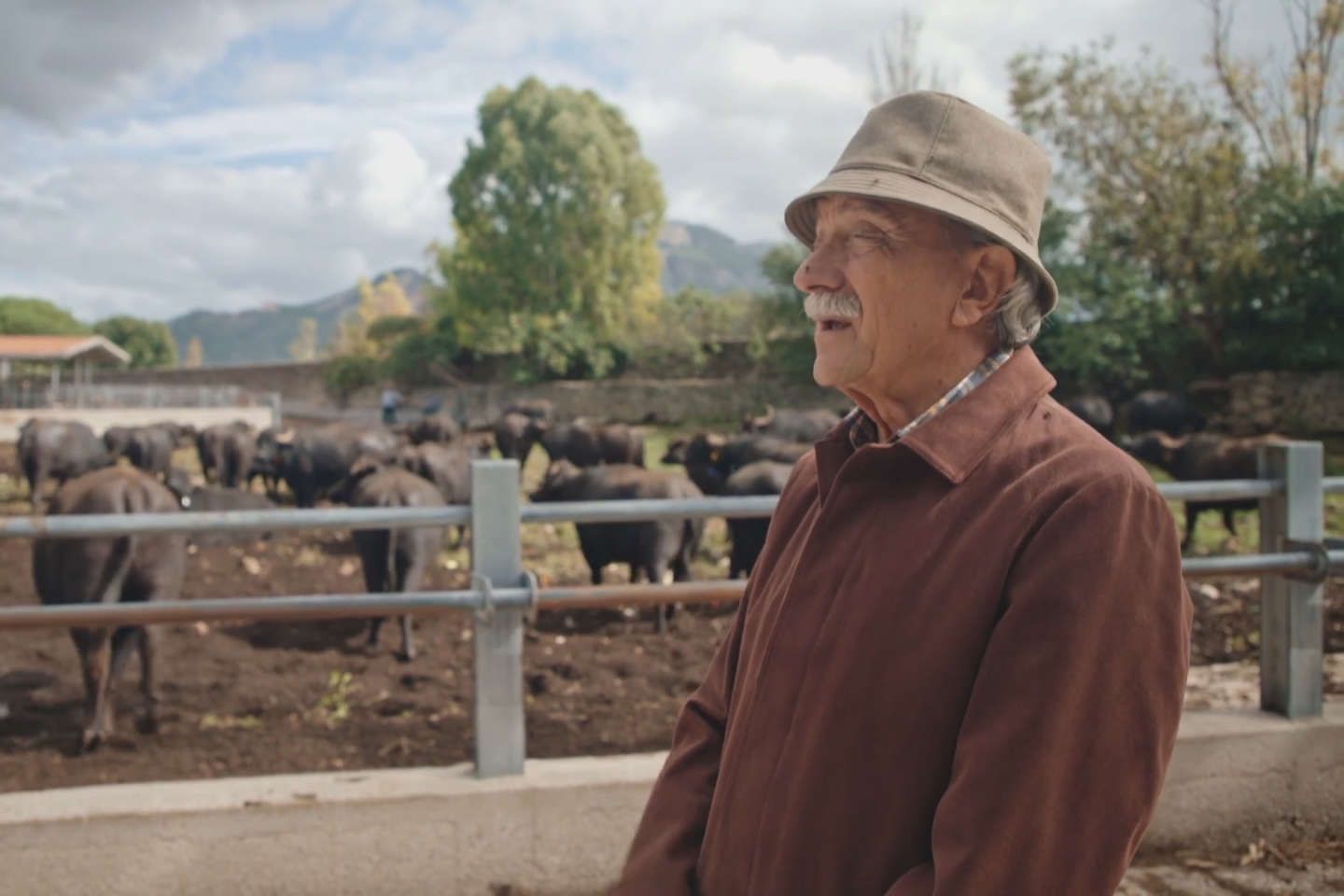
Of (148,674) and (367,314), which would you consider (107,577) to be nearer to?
(148,674)

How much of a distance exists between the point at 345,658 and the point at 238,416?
30448 mm

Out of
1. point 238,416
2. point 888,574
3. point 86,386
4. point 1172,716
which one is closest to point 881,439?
point 888,574

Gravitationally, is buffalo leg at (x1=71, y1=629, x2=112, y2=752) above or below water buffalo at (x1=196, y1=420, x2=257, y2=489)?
below

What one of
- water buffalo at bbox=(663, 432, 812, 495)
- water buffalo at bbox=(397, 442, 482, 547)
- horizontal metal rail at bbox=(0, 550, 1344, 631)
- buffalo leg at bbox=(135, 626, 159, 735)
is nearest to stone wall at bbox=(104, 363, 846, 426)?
water buffalo at bbox=(663, 432, 812, 495)

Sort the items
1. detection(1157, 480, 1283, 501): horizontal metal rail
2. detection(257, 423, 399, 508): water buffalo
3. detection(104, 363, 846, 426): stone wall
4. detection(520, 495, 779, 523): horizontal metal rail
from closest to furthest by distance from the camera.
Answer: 1. detection(520, 495, 779, 523): horizontal metal rail
2. detection(1157, 480, 1283, 501): horizontal metal rail
3. detection(257, 423, 399, 508): water buffalo
4. detection(104, 363, 846, 426): stone wall

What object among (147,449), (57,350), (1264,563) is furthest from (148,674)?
(57,350)

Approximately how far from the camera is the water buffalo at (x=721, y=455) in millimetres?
15960

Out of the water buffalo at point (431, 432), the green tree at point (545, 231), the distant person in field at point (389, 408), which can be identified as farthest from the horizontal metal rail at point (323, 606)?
the green tree at point (545, 231)

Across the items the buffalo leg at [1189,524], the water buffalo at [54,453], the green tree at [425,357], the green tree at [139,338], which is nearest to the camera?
the buffalo leg at [1189,524]

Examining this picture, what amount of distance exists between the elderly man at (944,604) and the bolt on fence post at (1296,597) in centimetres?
259

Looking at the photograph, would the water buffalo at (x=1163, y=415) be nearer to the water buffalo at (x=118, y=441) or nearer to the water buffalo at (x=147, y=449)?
the water buffalo at (x=147, y=449)

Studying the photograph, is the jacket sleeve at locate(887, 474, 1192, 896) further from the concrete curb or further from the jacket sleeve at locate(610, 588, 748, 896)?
the concrete curb

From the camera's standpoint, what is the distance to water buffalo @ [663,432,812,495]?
1596 cm

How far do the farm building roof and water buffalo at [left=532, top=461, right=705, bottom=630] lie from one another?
40163 mm
